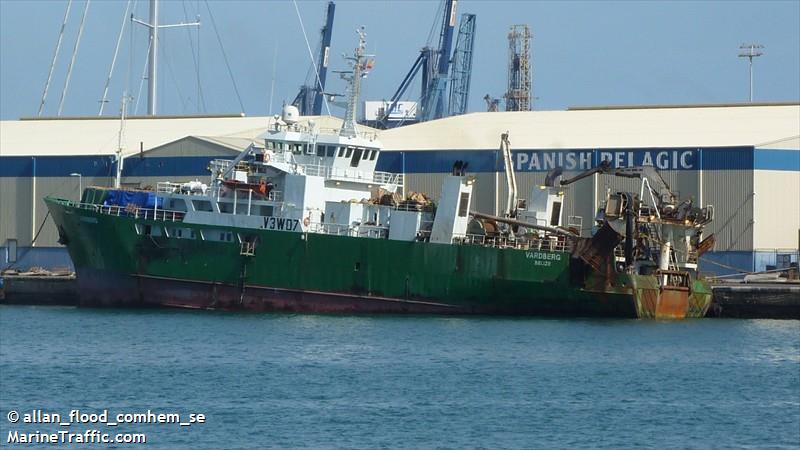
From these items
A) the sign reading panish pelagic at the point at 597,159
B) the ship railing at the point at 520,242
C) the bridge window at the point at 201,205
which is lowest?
the ship railing at the point at 520,242

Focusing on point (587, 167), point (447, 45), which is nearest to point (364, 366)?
point (587, 167)

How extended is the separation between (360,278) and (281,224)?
3.21 meters

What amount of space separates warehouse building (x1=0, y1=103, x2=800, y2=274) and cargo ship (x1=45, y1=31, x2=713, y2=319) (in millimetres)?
6633

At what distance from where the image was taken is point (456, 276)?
2005 inches

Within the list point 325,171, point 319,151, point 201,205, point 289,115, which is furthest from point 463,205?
point 201,205

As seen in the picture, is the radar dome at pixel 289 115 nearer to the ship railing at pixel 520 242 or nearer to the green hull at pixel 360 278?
the green hull at pixel 360 278

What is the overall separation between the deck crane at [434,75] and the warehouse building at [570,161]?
116ft

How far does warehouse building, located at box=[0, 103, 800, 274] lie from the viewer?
192 feet

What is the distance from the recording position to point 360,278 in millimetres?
51188

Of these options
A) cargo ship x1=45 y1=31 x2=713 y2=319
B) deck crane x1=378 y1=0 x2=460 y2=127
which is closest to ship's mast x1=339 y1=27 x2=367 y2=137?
cargo ship x1=45 y1=31 x2=713 y2=319

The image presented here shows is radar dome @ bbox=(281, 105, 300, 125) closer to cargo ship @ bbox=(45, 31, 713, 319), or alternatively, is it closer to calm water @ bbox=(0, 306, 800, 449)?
cargo ship @ bbox=(45, 31, 713, 319)

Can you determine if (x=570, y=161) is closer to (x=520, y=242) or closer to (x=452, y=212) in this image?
(x=520, y=242)

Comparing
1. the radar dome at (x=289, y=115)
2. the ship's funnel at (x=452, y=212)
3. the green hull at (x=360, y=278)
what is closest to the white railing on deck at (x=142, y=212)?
the green hull at (x=360, y=278)

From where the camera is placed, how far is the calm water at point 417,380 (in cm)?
3016
